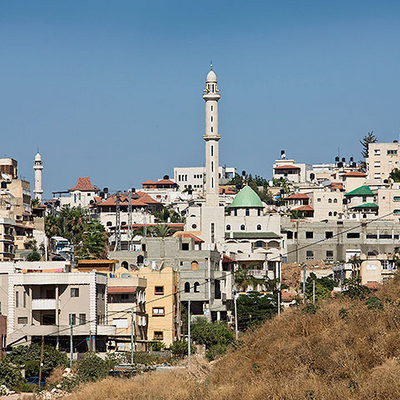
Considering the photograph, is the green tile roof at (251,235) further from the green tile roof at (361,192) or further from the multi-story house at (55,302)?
the multi-story house at (55,302)

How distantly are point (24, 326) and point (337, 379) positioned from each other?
2652 cm

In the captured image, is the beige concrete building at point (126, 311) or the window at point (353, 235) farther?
the window at point (353, 235)

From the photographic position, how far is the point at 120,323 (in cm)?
5869

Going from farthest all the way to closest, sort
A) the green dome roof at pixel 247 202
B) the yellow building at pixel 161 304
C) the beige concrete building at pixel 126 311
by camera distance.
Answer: the green dome roof at pixel 247 202 < the yellow building at pixel 161 304 < the beige concrete building at pixel 126 311

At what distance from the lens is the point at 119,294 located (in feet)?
196

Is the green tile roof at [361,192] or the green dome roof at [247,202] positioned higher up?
the green tile roof at [361,192]

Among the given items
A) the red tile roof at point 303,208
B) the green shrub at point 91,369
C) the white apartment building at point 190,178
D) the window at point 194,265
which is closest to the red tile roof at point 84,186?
the white apartment building at point 190,178

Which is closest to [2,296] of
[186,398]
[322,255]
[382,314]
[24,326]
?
[24,326]

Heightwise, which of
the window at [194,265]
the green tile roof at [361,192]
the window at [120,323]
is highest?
the green tile roof at [361,192]

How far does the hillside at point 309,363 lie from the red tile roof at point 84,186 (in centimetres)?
13209

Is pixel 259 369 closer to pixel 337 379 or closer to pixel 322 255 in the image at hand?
pixel 337 379

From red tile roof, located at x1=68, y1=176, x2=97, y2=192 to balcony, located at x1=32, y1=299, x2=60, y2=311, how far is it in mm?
115693

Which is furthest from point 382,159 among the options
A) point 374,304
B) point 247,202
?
point 374,304

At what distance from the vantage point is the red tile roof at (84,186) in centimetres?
17000
